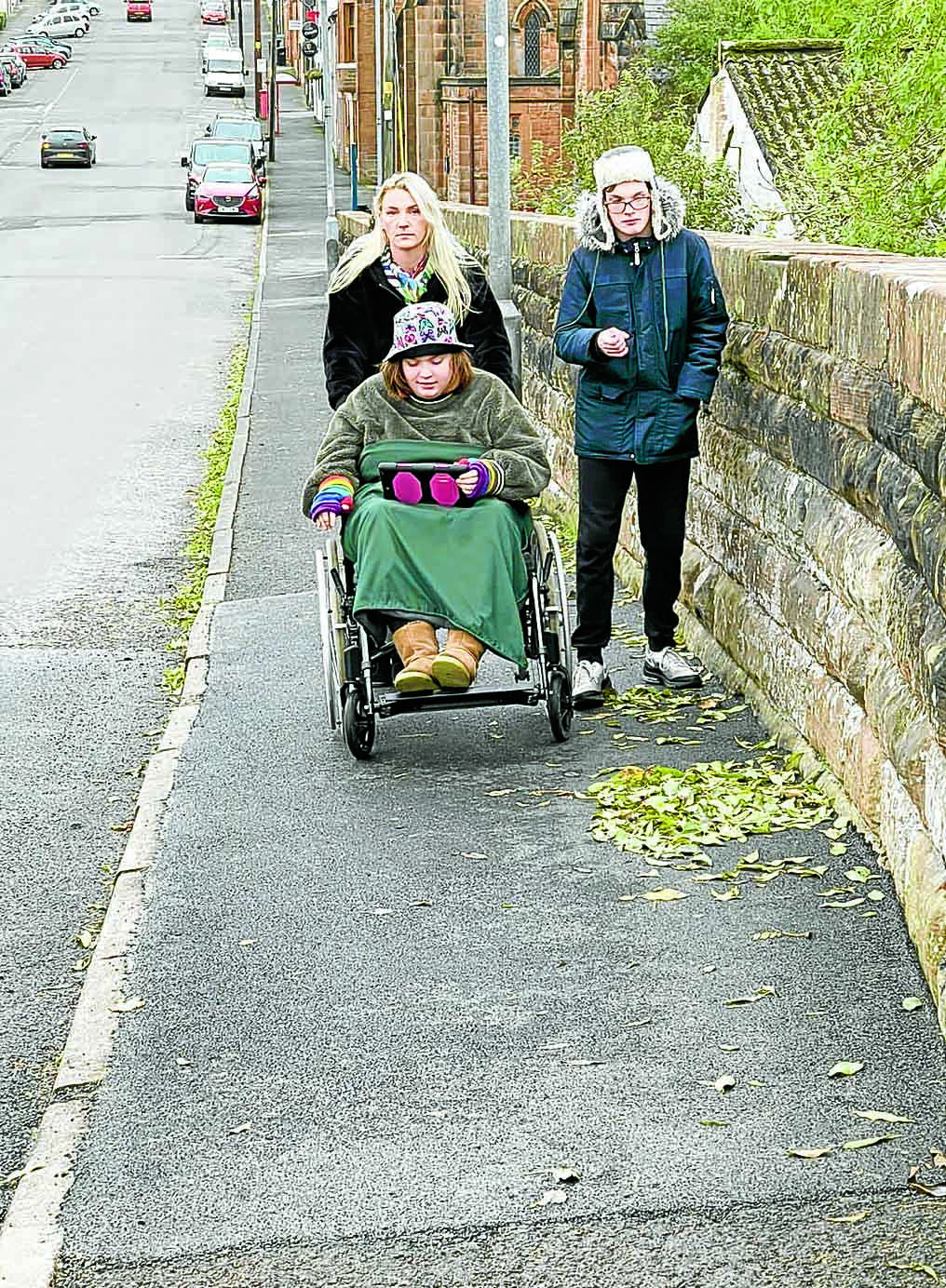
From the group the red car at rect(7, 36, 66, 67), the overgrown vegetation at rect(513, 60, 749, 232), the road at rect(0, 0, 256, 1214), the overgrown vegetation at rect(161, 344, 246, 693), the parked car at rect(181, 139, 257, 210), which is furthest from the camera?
the red car at rect(7, 36, 66, 67)

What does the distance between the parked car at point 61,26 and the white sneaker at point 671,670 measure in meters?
116

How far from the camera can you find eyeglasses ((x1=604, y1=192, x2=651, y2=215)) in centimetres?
746

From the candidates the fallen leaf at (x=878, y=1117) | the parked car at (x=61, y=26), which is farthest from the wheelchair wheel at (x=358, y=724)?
the parked car at (x=61, y=26)

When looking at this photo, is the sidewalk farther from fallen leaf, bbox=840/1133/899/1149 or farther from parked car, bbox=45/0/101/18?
parked car, bbox=45/0/101/18

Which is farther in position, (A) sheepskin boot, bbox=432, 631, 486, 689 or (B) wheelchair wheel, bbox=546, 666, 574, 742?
(B) wheelchair wheel, bbox=546, 666, 574, 742

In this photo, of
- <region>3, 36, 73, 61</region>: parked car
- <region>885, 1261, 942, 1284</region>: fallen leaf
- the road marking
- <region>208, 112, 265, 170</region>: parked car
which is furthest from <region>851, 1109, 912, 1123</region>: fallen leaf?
<region>3, 36, 73, 61</region>: parked car

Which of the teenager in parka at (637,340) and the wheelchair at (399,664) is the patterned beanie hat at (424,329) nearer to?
the teenager in parka at (637,340)

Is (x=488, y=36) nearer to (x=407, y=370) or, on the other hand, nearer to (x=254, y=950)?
(x=407, y=370)

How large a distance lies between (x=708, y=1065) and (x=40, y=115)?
8566cm

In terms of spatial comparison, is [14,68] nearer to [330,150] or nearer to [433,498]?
[330,150]

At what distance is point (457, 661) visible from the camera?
7066mm

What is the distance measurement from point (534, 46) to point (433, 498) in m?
55.4

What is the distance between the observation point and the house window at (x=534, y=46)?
59688 mm

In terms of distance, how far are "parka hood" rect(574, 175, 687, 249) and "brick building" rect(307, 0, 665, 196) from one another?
4922 cm
